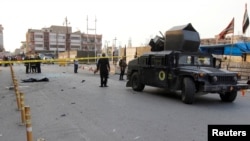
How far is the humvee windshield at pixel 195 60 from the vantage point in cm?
1167

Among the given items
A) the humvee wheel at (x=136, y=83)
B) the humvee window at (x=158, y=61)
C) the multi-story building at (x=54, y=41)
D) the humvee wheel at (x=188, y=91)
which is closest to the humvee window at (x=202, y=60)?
the humvee window at (x=158, y=61)

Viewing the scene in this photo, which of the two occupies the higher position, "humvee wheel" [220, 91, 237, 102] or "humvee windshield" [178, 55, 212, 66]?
"humvee windshield" [178, 55, 212, 66]

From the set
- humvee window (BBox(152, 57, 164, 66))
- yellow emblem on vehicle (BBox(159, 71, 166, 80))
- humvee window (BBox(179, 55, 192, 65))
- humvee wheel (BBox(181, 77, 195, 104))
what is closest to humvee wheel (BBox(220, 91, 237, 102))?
humvee wheel (BBox(181, 77, 195, 104))

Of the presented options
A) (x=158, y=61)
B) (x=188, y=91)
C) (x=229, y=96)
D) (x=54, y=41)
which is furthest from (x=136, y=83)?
(x=54, y=41)

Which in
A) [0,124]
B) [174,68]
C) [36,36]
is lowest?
[0,124]

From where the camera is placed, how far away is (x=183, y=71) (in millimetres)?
11070

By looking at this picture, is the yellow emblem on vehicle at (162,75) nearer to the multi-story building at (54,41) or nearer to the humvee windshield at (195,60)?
the humvee windshield at (195,60)

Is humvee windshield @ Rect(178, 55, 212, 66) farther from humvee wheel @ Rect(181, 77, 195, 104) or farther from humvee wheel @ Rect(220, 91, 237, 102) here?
humvee wheel @ Rect(220, 91, 237, 102)

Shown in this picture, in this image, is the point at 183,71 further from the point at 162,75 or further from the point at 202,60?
the point at 202,60

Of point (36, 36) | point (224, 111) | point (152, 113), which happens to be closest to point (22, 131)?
point (152, 113)

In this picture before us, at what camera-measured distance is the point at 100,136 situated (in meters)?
6.41

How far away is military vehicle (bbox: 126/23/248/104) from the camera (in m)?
10.5

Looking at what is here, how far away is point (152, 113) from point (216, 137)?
Result: 347 cm

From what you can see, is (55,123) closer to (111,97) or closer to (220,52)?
(111,97)
